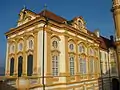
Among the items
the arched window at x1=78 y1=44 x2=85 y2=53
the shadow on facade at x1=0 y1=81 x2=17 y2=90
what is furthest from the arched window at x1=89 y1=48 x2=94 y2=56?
the shadow on facade at x1=0 y1=81 x2=17 y2=90

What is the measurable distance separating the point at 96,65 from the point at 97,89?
379cm

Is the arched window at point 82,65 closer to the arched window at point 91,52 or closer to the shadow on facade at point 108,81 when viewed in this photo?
the arched window at point 91,52

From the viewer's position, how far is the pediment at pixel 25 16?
2074 cm

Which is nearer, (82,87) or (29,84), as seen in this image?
(29,84)

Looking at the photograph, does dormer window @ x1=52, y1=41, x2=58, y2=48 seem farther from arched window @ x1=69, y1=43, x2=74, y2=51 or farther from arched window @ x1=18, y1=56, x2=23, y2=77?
arched window @ x1=18, y1=56, x2=23, y2=77

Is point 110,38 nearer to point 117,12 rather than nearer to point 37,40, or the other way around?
point 117,12

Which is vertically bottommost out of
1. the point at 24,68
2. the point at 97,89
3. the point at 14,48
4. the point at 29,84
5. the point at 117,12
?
the point at 97,89

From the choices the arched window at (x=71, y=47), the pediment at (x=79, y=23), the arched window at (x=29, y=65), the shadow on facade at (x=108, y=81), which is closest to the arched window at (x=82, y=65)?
the arched window at (x=71, y=47)

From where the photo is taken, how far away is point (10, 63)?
75.5 feet

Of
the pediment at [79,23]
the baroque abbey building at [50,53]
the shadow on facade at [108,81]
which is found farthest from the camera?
the shadow on facade at [108,81]

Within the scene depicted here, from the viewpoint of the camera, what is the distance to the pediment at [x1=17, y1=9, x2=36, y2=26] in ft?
68.0

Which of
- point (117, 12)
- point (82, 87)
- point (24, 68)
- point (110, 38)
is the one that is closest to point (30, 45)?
point (24, 68)

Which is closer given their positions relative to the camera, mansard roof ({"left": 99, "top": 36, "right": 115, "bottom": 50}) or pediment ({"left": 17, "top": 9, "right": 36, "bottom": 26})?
pediment ({"left": 17, "top": 9, "right": 36, "bottom": 26})

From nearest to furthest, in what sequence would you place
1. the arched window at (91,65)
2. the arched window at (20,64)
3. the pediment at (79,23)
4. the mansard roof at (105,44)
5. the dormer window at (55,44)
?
the dormer window at (55,44) < the arched window at (20,64) < the pediment at (79,23) < the arched window at (91,65) < the mansard roof at (105,44)
